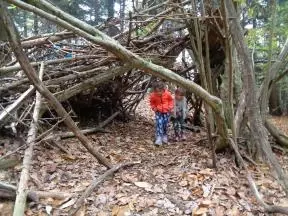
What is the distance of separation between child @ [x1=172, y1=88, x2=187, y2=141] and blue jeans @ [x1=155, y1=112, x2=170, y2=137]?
0.95 ft

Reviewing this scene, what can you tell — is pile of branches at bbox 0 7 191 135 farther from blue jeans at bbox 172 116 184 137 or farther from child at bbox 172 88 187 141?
blue jeans at bbox 172 116 184 137

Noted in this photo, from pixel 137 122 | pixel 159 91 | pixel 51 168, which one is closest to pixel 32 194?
pixel 51 168

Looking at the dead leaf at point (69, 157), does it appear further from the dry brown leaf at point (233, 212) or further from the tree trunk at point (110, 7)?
the tree trunk at point (110, 7)

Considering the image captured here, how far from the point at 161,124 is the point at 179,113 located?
0.59 meters

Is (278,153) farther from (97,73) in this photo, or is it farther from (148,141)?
(97,73)

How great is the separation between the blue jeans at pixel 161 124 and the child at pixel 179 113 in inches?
11.4

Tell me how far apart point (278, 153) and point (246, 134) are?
926 mm

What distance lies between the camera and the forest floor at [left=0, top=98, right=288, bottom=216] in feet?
12.7

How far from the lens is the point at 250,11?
17.0 feet

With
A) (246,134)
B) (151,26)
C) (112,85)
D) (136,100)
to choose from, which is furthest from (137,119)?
(246,134)

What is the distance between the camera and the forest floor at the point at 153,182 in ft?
12.7

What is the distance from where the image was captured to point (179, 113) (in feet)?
22.9

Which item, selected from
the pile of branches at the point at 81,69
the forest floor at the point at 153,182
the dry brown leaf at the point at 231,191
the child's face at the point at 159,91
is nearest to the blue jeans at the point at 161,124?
the child's face at the point at 159,91

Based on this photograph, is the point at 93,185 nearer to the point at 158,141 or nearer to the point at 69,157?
the point at 69,157
